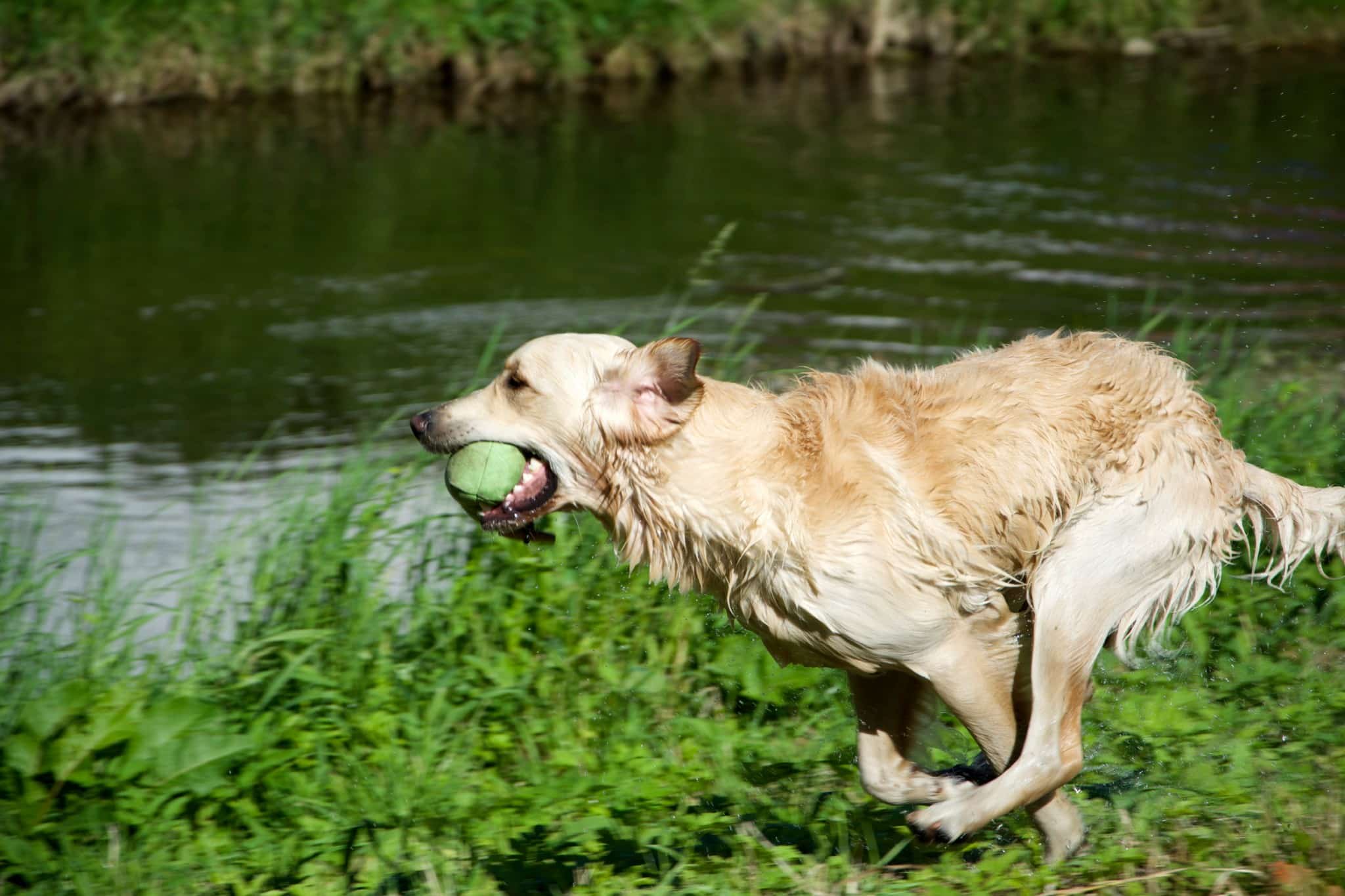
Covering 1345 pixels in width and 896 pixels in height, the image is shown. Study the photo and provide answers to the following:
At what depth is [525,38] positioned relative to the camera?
16328 millimetres

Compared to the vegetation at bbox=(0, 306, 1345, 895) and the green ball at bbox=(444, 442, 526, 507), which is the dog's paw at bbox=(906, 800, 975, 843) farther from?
the green ball at bbox=(444, 442, 526, 507)

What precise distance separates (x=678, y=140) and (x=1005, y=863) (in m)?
12.0

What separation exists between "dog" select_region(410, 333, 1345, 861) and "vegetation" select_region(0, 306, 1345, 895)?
0.36 m

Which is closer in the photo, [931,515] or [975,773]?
[931,515]

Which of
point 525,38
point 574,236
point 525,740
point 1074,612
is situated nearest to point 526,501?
point 525,740

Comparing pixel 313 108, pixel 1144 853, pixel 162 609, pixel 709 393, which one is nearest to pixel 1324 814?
pixel 1144 853

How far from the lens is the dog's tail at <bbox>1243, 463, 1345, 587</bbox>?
459cm

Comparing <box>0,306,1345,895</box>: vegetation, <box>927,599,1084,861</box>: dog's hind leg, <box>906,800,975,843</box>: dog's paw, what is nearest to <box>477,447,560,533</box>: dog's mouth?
<box>0,306,1345,895</box>: vegetation

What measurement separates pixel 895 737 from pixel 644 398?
133 cm

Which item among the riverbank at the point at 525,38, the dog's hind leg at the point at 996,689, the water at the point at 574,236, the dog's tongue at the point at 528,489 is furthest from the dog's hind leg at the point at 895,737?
the riverbank at the point at 525,38

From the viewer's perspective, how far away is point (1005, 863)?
4.25 metres

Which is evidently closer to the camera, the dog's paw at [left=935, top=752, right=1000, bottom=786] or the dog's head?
the dog's head

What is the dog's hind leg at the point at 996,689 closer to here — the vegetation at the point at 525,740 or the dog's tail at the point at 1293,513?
the vegetation at the point at 525,740

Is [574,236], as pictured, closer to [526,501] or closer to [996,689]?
[526,501]
